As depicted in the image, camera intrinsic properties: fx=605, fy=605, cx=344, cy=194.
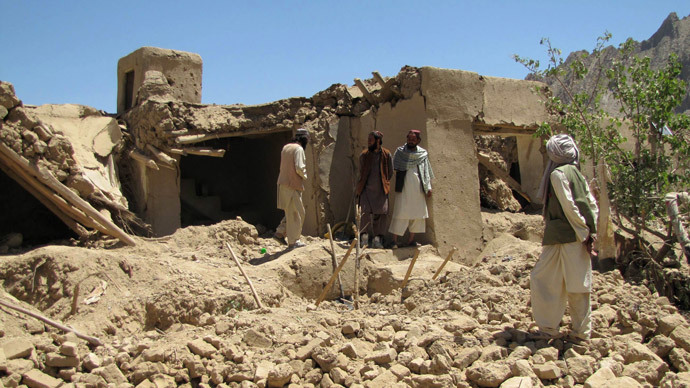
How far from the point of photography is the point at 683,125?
592 cm

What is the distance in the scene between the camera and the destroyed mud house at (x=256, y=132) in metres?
6.95

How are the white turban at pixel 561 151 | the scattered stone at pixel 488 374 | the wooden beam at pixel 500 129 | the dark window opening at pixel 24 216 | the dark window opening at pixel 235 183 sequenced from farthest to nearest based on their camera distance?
the dark window opening at pixel 235 183, the wooden beam at pixel 500 129, the dark window opening at pixel 24 216, the white turban at pixel 561 151, the scattered stone at pixel 488 374

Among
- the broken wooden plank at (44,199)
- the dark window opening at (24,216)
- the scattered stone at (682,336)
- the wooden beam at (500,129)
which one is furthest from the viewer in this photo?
the wooden beam at (500,129)

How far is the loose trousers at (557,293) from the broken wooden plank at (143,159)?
5.80 metres

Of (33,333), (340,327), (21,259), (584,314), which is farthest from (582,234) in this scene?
(21,259)

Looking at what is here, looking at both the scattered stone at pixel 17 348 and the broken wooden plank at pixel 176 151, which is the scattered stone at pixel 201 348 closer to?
the scattered stone at pixel 17 348

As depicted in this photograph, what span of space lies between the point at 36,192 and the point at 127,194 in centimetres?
227

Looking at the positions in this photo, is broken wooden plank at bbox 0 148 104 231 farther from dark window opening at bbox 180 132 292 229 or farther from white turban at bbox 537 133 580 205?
white turban at bbox 537 133 580 205

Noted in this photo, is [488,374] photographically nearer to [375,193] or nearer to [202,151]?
[375,193]

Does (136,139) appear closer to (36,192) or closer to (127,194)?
(127,194)

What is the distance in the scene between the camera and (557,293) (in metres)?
4.29

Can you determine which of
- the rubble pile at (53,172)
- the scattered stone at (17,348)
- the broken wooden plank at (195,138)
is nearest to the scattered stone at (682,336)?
the scattered stone at (17,348)

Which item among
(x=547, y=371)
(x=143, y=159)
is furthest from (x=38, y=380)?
(x=143, y=159)

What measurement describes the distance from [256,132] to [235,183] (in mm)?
2800
